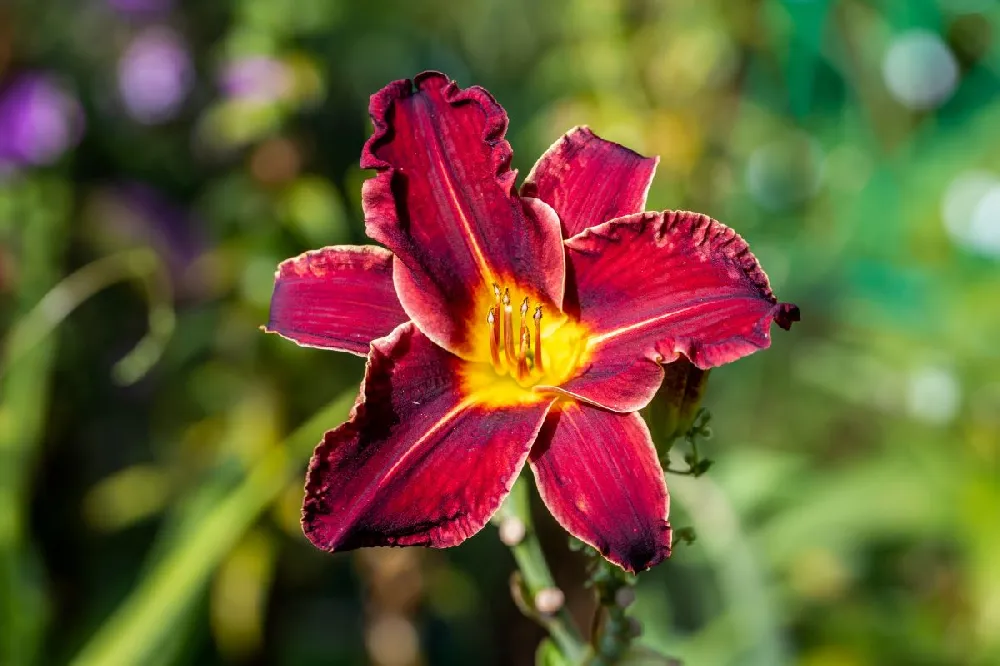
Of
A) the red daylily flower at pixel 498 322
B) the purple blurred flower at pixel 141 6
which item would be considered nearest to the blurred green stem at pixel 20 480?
the purple blurred flower at pixel 141 6

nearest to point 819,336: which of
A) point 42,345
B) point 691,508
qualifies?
point 691,508

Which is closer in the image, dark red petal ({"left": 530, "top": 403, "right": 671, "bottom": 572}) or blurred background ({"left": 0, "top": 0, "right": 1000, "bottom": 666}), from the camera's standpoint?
dark red petal ({"left": 530, "top": 403, "right": 671, "bottom": 572})

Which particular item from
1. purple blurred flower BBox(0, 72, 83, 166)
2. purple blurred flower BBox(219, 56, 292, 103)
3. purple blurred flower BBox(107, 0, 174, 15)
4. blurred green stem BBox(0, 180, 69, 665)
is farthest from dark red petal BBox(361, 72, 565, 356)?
purple blurred flower BBox(107, 0, 174, 15)

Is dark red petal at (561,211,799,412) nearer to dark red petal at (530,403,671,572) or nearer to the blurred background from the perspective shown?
dark red petal at (530,403,671,572)

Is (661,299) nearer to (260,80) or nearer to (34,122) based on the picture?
(260,80)

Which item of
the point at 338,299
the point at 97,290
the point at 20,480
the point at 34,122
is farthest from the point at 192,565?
the point at 34,122

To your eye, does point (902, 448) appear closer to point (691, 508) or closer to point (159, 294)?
point (691, 508)
